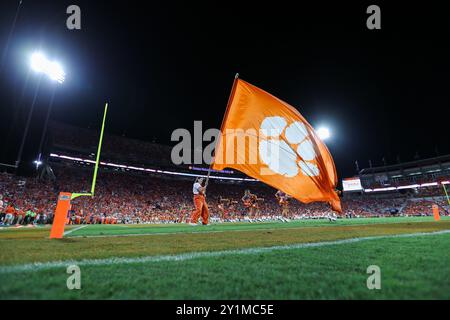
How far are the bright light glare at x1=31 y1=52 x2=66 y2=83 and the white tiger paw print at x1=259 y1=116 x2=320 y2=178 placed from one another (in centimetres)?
1646

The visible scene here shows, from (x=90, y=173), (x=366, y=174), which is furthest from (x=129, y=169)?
(x=366, y=174)

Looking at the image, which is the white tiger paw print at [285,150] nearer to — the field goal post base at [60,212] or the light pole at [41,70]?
the field goal post base at [60,212]

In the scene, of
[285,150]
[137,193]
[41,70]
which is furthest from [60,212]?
[137,193]

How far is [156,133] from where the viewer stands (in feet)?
139

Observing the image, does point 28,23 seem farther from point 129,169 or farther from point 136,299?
point 129,169

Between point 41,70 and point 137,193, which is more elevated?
point 41,70

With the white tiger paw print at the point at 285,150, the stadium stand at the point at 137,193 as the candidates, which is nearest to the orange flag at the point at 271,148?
the white tiger paw print at the point at 285,150

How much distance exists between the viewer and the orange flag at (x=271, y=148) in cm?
753

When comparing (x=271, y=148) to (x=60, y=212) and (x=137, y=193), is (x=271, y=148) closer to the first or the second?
(x=60, y=212)

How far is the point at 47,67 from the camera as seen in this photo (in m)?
16.7

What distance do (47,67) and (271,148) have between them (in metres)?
18.9

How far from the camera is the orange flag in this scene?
7.53 metres

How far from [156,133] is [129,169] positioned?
896 cm

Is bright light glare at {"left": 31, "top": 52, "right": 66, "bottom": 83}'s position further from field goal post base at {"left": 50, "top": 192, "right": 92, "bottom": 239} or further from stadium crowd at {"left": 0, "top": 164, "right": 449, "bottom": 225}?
field goal post base at {"left": 50, "top": 192, "right": 92, "bottom": 239}
